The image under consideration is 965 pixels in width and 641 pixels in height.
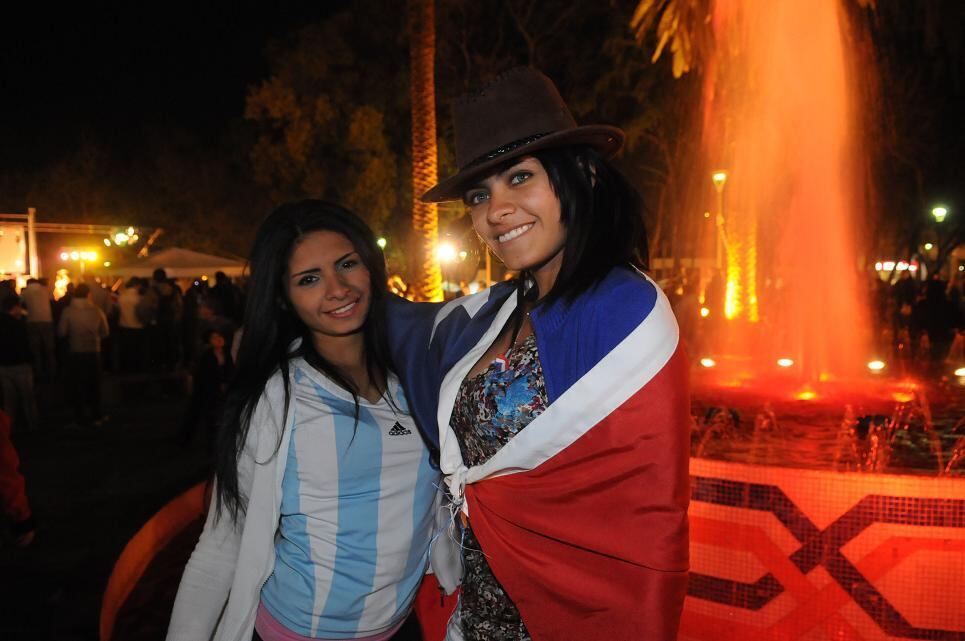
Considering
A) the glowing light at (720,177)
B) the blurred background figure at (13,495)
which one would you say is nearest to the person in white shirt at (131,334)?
the blurred background figure at (13,495)

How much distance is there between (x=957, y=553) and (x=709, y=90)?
40.0 feet

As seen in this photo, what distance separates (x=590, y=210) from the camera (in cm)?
220

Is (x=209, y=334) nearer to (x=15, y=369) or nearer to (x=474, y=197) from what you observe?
(x=15, y=369)

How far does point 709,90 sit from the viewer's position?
14.3 metres

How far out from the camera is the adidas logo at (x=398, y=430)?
2.49 metres

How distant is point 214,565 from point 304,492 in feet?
1.11

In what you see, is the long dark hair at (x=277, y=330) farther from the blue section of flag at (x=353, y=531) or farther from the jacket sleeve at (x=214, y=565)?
the blue section of flag at (x=353, y=531)

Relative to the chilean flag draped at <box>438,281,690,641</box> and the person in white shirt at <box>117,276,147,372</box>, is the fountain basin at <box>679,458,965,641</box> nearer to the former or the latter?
the chilean flag draped at <box>438,281,690,641</box>

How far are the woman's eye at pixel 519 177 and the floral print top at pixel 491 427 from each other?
45cm

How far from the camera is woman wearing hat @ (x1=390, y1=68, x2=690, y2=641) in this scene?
1876 mm

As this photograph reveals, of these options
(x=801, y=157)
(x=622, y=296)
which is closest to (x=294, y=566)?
(x=622, y=296)

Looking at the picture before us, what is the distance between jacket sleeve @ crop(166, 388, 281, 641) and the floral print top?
0.58 m

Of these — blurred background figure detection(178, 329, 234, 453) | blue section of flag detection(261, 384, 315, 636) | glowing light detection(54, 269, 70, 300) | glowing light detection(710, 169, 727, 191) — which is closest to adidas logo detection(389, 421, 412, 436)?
blue section of flag detection(261, 384, 315, 636)

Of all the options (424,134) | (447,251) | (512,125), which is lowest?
(512,125)
